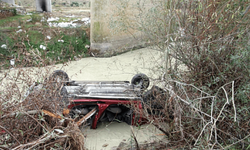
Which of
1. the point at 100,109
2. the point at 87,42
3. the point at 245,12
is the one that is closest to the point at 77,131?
the point at 100,109

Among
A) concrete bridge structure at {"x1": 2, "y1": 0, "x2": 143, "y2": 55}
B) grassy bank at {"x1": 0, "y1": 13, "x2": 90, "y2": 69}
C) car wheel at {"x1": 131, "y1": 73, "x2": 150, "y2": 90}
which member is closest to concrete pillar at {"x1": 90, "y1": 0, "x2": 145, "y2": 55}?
concrete bridge structure at {"x1": 2, "y1": 0, "x2": 143, "y2": 55}

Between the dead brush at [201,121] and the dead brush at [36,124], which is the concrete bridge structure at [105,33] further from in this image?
the dead brush at [36,124]

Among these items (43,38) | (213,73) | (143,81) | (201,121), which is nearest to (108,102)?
(143,81)

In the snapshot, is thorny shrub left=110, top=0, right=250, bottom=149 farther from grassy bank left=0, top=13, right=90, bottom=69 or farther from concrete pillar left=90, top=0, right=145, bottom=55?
grassy bank left=0, top=13, right=90, bottom=69

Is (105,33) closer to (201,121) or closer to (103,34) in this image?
(103,34)

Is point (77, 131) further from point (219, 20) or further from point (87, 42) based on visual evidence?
point (87, 42)

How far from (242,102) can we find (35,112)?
11.5 ft

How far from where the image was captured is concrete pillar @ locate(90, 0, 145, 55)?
11148mm

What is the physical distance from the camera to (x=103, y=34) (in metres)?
11.6

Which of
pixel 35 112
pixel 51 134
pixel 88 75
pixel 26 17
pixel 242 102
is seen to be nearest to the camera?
pixel 51 134

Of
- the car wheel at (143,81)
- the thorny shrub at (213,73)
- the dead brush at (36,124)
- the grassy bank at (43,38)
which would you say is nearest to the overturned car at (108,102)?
the car wheel at (143,81)

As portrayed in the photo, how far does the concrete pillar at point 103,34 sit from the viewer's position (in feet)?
36.6

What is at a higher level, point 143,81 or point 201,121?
point 143,81

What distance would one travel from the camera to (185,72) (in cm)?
443
